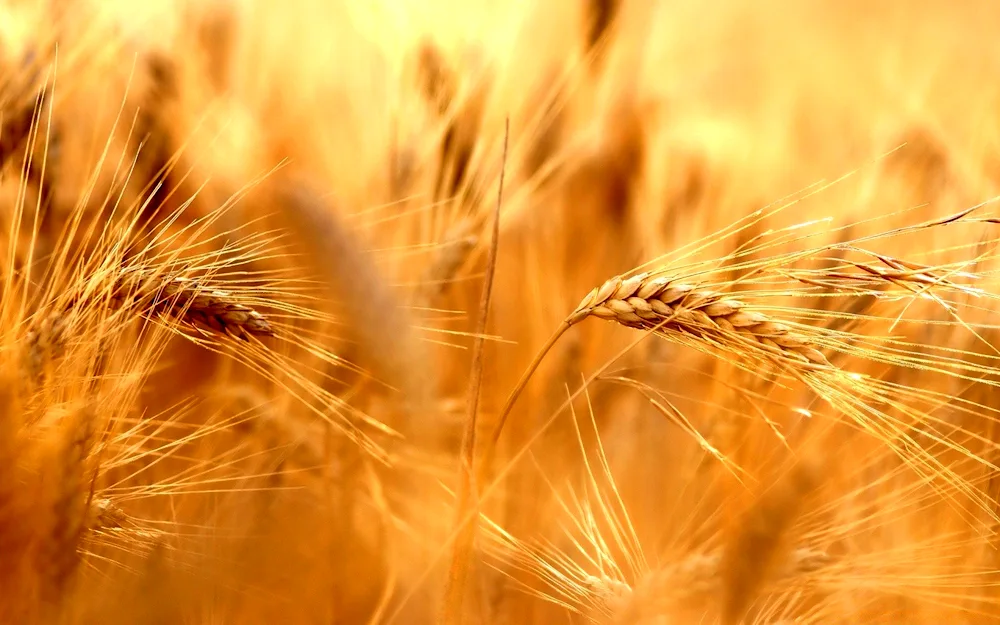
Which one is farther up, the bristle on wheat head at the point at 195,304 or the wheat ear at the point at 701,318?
the wheat ear at the point at 701,318

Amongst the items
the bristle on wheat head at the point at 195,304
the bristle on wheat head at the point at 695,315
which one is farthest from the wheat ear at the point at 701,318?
the bristle on wheat head at the point at 195,304

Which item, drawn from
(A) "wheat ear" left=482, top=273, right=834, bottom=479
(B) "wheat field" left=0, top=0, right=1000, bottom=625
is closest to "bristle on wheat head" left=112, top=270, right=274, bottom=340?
(B) "wheat field" left=0, top=0, right=1000, bottom=625

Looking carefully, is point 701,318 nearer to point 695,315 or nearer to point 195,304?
point 695,315

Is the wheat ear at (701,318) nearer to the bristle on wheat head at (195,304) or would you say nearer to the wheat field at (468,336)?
the wheat field at (468,336)

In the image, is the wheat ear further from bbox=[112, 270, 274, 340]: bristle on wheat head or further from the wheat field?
bbox=[112, 270, 274, 340]: bristle on wheat head

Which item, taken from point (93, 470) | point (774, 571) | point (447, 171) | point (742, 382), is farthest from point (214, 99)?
point (774, 571)

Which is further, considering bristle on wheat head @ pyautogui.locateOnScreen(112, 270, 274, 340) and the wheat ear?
bristle on wheat head @ pyautogui.locateOnScreen(112, 270, 274, 340)

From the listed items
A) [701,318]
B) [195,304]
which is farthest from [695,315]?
[195,304]

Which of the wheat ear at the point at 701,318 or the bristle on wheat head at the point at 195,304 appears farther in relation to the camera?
→ the bristle on wheat head at the point at 195,304

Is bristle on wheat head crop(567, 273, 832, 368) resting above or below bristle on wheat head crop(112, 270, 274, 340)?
above
